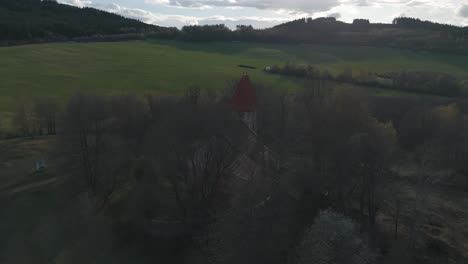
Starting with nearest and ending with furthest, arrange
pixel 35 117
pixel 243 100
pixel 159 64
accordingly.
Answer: pixel 243 100
pixel 35 117
pixel 159 64

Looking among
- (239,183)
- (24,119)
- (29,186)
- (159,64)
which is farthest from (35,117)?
(159,64)

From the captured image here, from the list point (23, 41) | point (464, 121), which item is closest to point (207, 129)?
point (464, 121)

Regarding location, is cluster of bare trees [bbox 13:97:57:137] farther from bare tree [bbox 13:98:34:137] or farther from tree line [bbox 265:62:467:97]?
tree line [bbox 265:62:467:97]

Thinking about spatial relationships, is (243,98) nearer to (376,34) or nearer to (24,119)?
(24,119)

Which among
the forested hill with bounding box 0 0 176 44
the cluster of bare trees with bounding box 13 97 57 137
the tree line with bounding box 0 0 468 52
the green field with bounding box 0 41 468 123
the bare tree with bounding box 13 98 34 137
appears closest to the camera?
the cluster of bare trees with bounding box 13 97 57 137

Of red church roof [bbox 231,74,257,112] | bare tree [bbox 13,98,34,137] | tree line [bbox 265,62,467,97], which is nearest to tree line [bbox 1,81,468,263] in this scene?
red church roof [bbox 231,74,257,112]

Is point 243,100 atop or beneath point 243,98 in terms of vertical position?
beneath

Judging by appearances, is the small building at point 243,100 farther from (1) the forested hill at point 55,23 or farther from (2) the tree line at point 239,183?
(1) the forested hill at point 55,23
